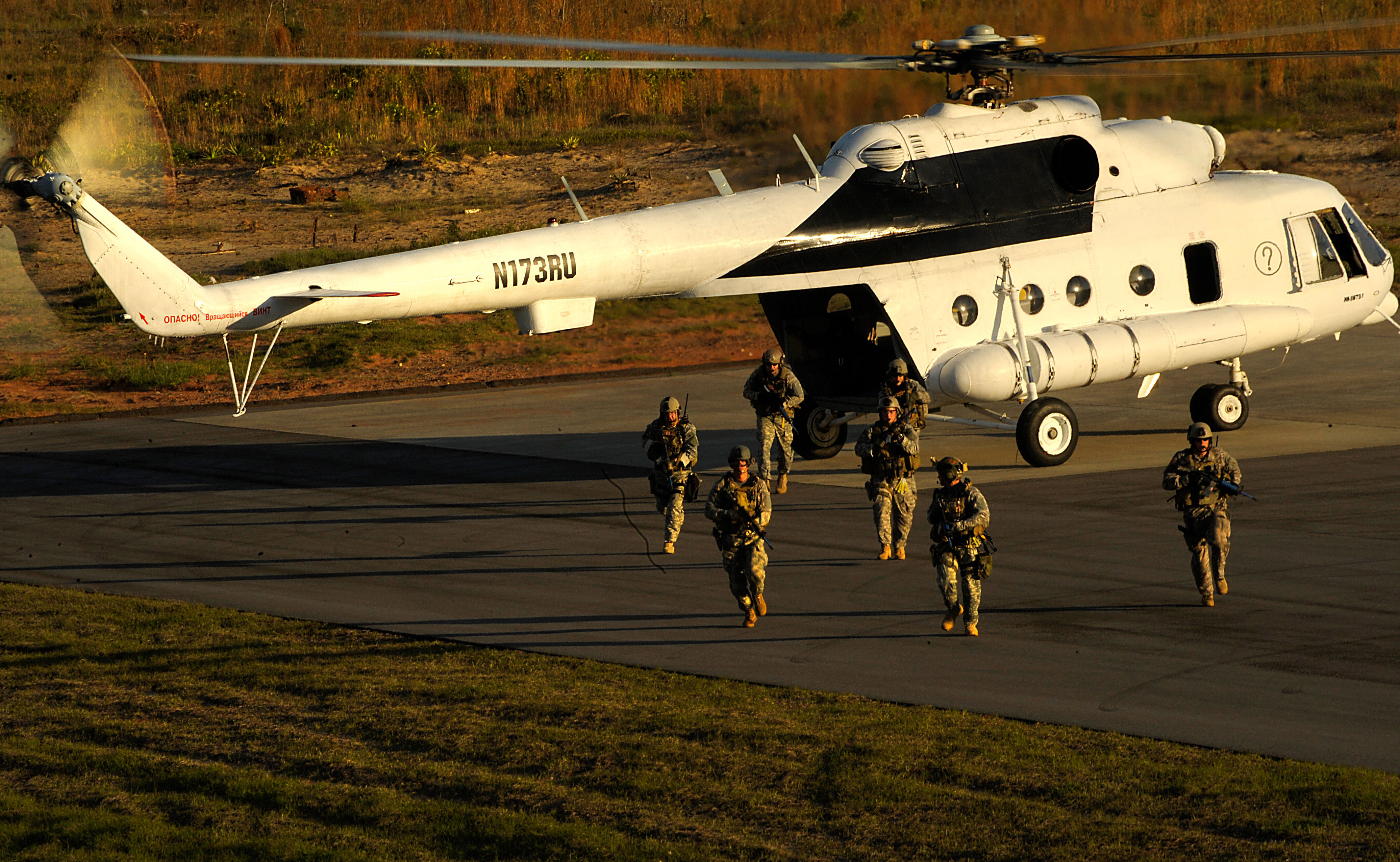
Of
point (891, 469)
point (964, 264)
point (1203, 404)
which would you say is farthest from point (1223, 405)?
point (891, 469)

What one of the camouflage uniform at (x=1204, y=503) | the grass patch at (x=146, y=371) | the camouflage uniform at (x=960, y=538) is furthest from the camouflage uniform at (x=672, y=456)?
the grass patch at (x=146, y=371)

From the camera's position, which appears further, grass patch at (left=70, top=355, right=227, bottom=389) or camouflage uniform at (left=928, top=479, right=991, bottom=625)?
grass patch at (left=70, top=355, right=227, bottom=389)

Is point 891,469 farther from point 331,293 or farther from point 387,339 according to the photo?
point 387,339

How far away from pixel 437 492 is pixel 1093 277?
8.43m

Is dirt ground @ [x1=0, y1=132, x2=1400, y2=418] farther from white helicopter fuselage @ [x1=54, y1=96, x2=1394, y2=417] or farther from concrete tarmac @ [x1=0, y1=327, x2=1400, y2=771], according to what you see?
white helicopter fuselage @ [x1=54, y1=96, x2=1394, y2=417]

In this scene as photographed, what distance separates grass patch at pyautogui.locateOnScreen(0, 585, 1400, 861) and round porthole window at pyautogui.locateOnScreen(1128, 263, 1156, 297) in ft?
33.6

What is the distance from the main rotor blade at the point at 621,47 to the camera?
A: 502 inches

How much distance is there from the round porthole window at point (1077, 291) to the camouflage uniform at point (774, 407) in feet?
12.5

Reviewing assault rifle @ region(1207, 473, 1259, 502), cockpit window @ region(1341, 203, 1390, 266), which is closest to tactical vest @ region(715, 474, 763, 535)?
assault rifle @ region(1207, 473, 1259, 502)

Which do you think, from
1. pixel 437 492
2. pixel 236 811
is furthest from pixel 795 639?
pixel 437 492

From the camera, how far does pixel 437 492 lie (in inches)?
714

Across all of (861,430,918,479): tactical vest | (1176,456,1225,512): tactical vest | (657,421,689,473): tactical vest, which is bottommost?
(1176,456,1225,512): tactical vest

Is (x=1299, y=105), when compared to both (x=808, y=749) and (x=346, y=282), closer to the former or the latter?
(x=346, y=282)

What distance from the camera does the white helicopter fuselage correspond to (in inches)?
612
